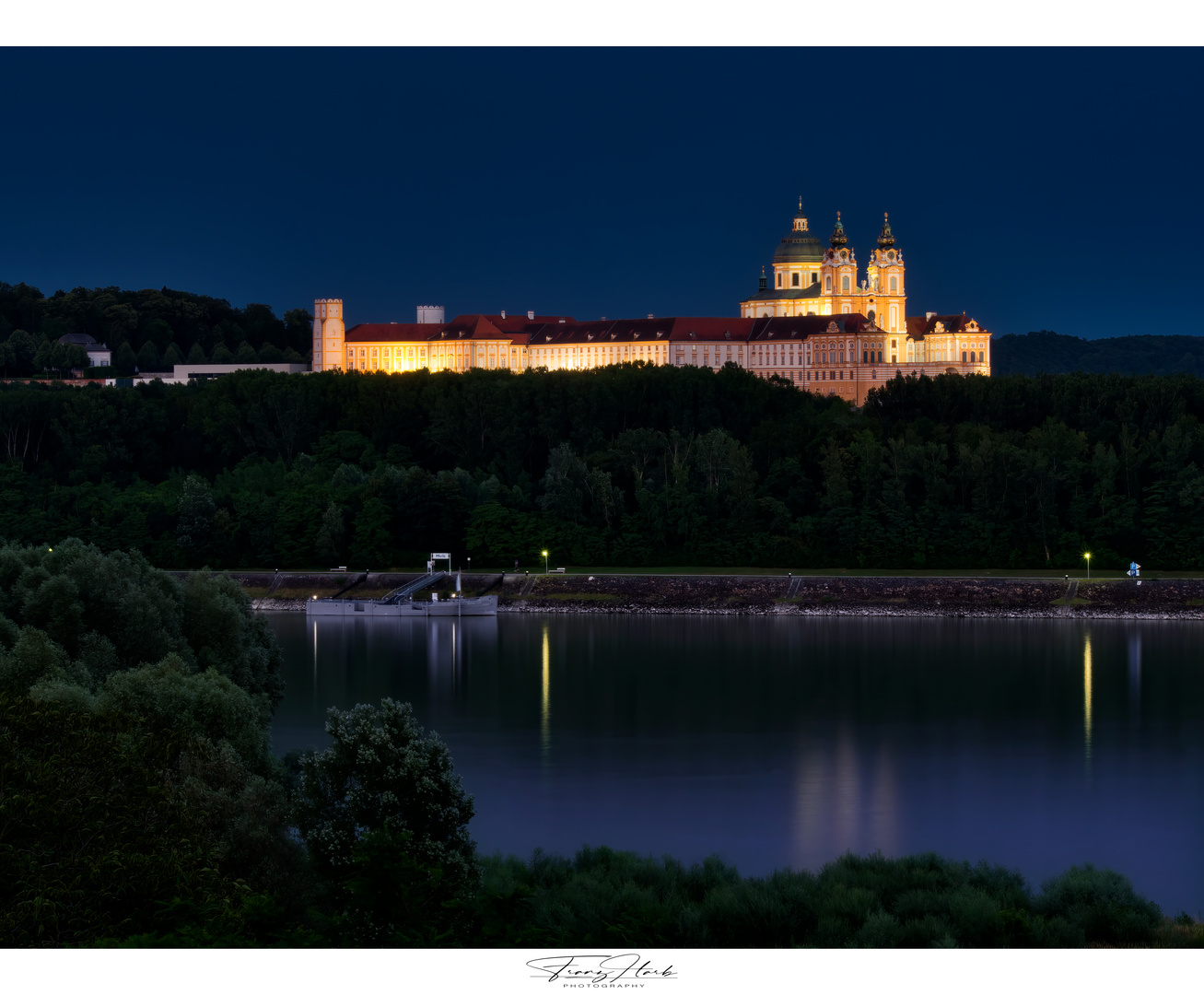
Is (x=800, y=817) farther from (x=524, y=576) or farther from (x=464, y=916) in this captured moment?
(x=524, y=576)

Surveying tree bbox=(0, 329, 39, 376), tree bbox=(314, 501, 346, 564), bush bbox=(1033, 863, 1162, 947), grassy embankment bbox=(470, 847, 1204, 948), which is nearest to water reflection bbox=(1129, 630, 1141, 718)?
bush bbox=(1033, 863, 1162, 947)

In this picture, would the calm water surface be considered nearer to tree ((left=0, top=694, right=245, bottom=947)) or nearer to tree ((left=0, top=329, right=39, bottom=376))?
tree ((left=0, top=694, right=245, bottom=947))

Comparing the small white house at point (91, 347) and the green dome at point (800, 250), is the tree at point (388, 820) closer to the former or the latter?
the small white house at point (91, 347)

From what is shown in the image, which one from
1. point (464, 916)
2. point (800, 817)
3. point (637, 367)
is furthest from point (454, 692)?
point (637, 367)

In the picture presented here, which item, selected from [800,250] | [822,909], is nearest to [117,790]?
[822,909]

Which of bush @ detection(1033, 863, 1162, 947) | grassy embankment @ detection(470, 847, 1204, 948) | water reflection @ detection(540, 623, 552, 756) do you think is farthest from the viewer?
water reflection @ detection(540, 623, 552, 756)

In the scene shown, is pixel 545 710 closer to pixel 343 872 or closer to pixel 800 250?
pixel 343 872
